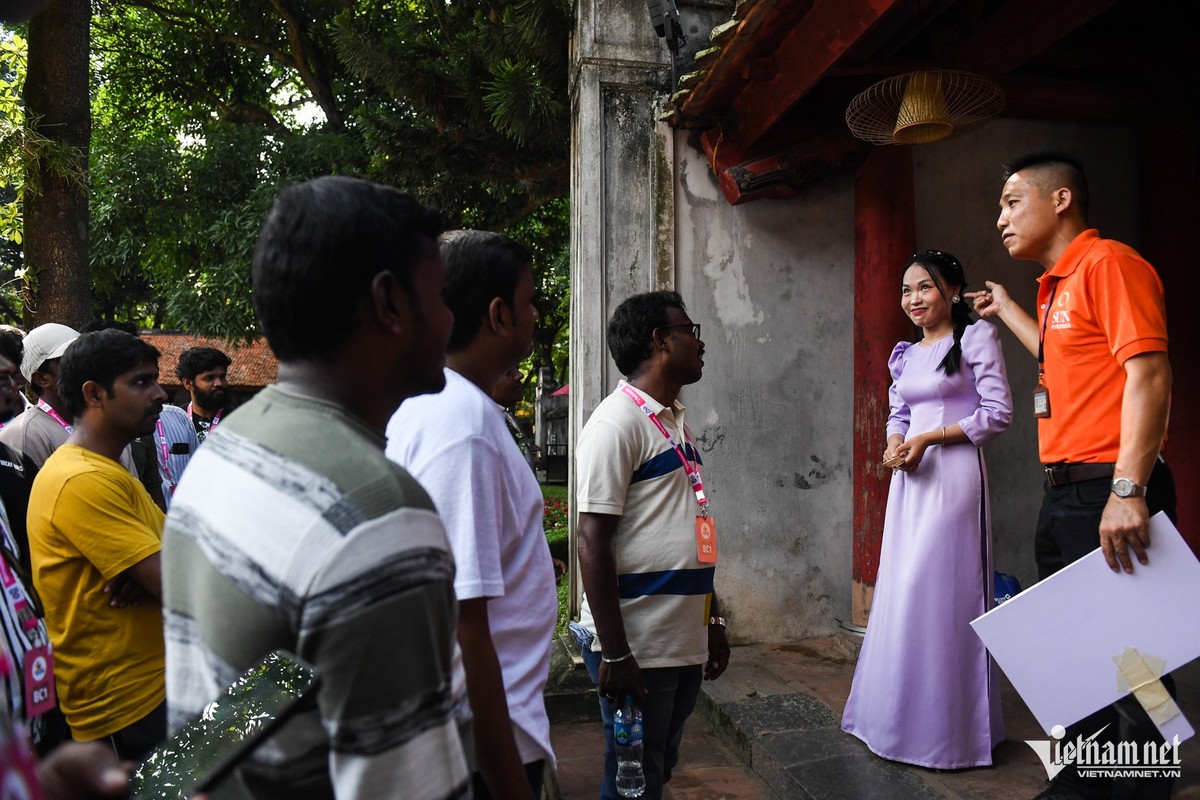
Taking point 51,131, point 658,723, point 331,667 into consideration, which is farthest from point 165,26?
point 331,667

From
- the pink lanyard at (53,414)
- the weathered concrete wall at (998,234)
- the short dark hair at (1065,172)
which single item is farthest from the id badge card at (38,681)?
the weathered concrete wall at (998,234)

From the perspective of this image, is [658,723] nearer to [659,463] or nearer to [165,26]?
[659,463]

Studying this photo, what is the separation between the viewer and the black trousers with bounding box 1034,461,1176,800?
2.66m

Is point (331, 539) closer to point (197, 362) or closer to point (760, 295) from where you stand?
point (760, 295)

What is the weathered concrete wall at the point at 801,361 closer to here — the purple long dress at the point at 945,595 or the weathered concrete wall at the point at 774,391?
the weathered concrete wall at the point at 774,391

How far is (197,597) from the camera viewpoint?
980 millimetres

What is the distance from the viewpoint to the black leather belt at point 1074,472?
2.78 metres

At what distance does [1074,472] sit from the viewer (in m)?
2.86

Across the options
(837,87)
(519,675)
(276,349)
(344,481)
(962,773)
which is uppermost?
(837,87)

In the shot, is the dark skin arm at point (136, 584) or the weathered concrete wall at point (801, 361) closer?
the dark skin arm at point (136, 584)

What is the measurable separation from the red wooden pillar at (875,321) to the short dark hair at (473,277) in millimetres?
3439

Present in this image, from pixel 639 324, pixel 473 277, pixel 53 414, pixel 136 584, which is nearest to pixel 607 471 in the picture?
pixel 639 324

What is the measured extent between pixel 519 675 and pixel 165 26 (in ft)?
48.3

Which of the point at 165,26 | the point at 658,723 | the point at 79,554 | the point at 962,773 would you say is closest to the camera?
the point at 79,554
